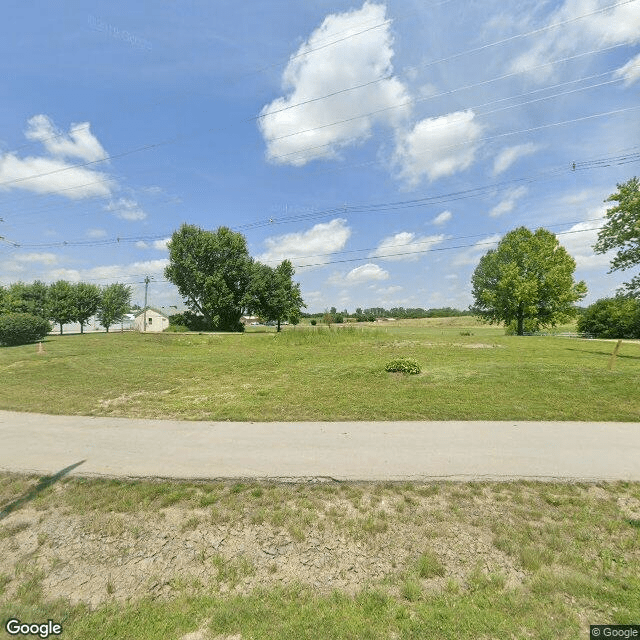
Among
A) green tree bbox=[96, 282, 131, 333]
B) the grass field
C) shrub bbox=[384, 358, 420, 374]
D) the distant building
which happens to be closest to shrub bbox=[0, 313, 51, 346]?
green tree bbox=[96, 282, 131, 333]

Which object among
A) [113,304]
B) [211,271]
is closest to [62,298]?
[113,304]

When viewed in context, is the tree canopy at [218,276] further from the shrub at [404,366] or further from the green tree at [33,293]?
the shrub at [404,366]

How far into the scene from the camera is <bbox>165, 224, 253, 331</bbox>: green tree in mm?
45250

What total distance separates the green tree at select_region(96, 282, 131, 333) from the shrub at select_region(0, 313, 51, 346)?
80.4 feet

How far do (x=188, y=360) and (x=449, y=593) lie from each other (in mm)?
14826

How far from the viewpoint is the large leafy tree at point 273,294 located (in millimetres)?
49094

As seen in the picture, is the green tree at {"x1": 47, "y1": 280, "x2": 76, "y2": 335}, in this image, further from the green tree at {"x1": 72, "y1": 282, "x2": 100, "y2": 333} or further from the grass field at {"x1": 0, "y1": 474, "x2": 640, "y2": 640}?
the grass field at {"x1": 0, "y1": 474, "x2": 640, "y2": 640}

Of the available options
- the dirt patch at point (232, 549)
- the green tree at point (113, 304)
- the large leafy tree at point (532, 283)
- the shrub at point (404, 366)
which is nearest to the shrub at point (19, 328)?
the green tree at point (113, 304)

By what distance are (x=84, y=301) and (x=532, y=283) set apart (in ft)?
183

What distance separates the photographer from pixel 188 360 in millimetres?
15570

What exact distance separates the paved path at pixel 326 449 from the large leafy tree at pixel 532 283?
29.5 meters

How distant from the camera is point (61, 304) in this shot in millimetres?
43312

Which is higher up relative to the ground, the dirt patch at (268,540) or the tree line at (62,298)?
the tree line at (62,298)

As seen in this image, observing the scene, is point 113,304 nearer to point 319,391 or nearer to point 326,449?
Answer: point 319,391
